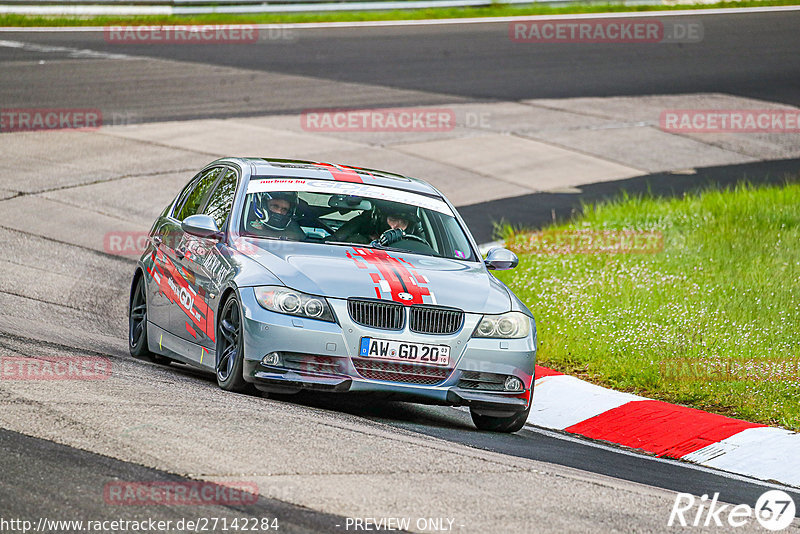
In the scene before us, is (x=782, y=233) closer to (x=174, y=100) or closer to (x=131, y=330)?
(x=131, y=330)

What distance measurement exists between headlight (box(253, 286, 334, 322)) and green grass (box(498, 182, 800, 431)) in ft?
10.2

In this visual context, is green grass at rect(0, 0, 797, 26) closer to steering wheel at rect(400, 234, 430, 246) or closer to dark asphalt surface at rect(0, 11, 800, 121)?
dark asphalt surface at rect(0, 11, 800, 121)

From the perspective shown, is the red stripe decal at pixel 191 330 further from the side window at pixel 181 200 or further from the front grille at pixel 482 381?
the front grille at pixel 482 381

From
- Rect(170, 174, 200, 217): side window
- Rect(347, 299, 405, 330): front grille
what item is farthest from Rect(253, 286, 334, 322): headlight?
Rect(170, 174, 200, 217): side window

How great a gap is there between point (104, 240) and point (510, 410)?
7.78 metres

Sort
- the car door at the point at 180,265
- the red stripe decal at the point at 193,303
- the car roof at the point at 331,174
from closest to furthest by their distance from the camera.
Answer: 1. the red stripe decal at the point at 193,303
2. the car door at the point at 180,265
3. the car roof at the point at 331,174

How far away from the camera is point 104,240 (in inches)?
563

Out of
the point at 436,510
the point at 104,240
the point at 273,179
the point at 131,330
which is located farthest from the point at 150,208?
the point at 436,510

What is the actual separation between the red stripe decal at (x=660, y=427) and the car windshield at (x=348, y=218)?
151 centimetres

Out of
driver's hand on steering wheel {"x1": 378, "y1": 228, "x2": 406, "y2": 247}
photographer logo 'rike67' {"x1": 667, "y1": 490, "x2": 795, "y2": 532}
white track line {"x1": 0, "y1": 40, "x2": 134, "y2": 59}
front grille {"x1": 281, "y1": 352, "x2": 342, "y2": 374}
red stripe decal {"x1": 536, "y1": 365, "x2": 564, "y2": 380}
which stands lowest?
red stripe decal {"x1": 536, "y1": 365, "x2": 564, "y2": 380}

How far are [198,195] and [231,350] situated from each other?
84.2 inches

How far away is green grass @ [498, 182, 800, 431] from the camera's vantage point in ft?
30.2

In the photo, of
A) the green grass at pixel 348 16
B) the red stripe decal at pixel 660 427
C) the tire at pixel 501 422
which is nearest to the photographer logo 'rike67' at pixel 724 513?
the red stripe decal at pixel 660 427

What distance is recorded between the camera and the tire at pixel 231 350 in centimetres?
752
